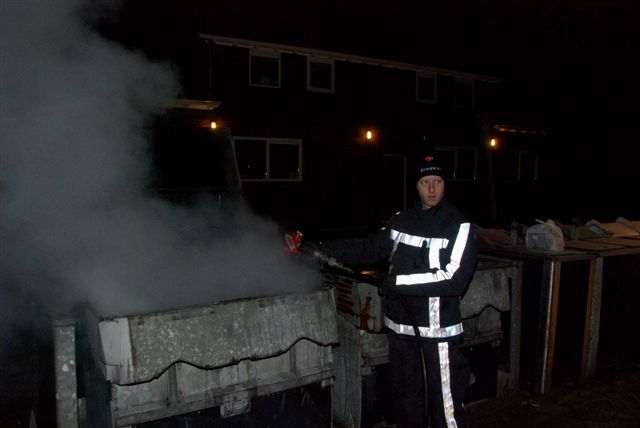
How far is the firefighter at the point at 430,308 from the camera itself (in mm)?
2762

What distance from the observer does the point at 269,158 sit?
14.4 m

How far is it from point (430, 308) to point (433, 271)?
9.0 inches

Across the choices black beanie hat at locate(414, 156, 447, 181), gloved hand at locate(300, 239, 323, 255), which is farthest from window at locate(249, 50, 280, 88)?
black beanie hat at locate(414, 156, 447, 181)

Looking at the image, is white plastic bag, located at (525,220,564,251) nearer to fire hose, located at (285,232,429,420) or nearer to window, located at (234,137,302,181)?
fire hose, located at (285,232,429,420)

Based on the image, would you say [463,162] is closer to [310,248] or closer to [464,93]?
[464,93]

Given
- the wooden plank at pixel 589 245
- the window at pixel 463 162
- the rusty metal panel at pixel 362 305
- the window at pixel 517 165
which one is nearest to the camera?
the rusty metal panel at pixel 362 305

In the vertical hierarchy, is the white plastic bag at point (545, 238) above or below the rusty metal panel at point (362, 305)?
above

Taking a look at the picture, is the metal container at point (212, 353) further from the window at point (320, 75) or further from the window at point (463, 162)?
the window at point (463, 162)

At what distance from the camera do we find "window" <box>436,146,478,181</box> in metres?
18.4

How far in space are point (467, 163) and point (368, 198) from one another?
521cm

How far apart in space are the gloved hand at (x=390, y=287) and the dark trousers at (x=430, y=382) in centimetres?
28

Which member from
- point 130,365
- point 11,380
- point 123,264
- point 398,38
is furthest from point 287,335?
point 398,38

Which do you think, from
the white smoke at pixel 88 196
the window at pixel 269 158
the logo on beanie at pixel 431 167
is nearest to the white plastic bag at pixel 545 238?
the logo on beanie at pixel 431 167

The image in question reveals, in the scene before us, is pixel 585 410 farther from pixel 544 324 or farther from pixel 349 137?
pixel 349 137
